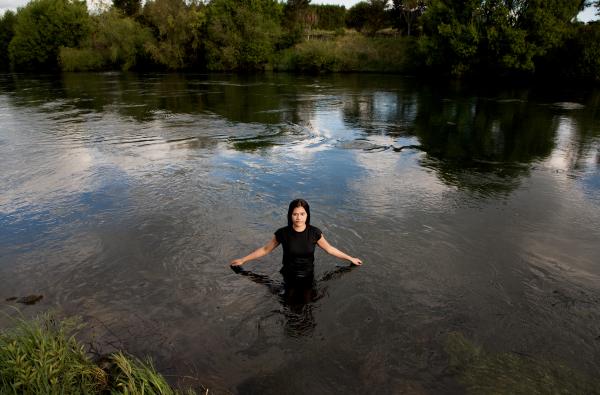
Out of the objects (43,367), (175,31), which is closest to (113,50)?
(175,31)

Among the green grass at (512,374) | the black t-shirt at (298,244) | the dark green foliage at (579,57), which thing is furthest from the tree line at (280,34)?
the green grass at (512,374)

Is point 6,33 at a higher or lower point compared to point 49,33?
higher

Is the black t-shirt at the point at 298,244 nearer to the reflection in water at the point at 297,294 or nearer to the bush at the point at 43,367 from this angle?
the reflection in water at the point at 297,294

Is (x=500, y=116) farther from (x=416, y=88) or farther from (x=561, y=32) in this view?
(x=561, y=32)

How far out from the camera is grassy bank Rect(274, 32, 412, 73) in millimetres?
50000

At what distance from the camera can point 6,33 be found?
78812 mm

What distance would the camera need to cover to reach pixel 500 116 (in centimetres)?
2097

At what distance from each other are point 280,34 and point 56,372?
182 ft

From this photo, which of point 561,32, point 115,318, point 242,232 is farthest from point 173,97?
point 561,32

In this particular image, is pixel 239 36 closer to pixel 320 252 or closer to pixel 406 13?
pixel 406 13

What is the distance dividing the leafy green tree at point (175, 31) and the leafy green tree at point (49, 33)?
15.9m

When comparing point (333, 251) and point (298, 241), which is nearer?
point (298, 241)

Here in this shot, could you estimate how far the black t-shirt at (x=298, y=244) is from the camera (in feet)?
20.2

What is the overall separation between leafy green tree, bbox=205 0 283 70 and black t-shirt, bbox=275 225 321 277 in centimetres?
5055
